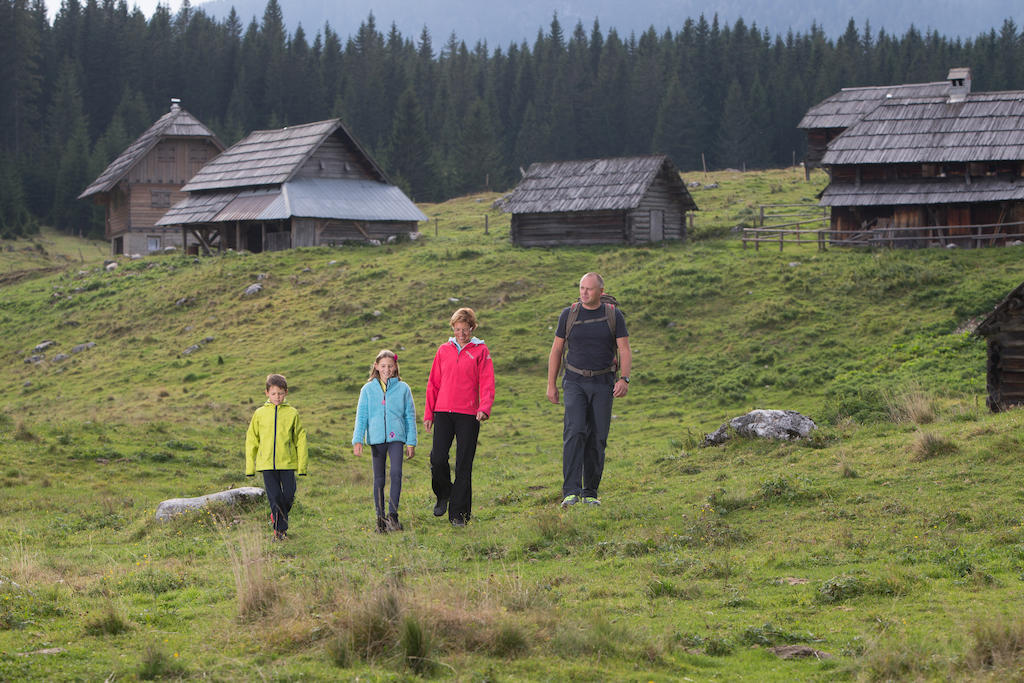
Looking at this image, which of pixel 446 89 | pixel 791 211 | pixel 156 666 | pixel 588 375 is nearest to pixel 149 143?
pixel 791 211

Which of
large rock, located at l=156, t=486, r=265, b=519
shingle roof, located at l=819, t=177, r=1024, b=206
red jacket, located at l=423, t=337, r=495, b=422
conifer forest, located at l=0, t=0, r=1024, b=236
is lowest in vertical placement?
large rock, located at l=156, t=486, r=265, b=519

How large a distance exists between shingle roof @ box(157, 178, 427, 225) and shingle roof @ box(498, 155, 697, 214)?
257 inches

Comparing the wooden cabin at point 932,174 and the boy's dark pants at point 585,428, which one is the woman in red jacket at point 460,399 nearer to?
the boy's dark pants at point 585,428

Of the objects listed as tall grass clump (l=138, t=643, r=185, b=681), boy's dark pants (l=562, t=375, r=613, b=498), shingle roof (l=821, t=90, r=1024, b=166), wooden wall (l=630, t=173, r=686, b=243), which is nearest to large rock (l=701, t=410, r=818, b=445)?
boy's dark pants (l=562, t=375, r=613, b=498)

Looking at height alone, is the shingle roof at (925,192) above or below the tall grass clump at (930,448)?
above

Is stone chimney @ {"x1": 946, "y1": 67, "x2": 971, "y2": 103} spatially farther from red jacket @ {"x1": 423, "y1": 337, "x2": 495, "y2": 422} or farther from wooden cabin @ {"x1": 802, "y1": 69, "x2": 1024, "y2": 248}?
red jacket @ {"x1": 423, "y1": 337, "x2": 495, "y2": 422}

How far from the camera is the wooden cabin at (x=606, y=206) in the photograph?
4400 centimetres

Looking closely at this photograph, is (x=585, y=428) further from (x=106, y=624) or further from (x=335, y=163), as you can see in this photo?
(x=335, y=163)

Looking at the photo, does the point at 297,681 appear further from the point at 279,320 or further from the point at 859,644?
the point at 279,320

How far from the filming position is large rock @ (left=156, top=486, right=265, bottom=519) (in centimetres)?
1198

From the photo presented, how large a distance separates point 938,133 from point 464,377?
3538 cm

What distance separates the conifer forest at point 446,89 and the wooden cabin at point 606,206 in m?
37.3

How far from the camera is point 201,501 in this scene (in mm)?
12297

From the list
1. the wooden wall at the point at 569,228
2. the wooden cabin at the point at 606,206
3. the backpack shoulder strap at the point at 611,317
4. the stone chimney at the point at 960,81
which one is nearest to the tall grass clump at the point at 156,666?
the backpack shoulder strap at the point at 611,317
